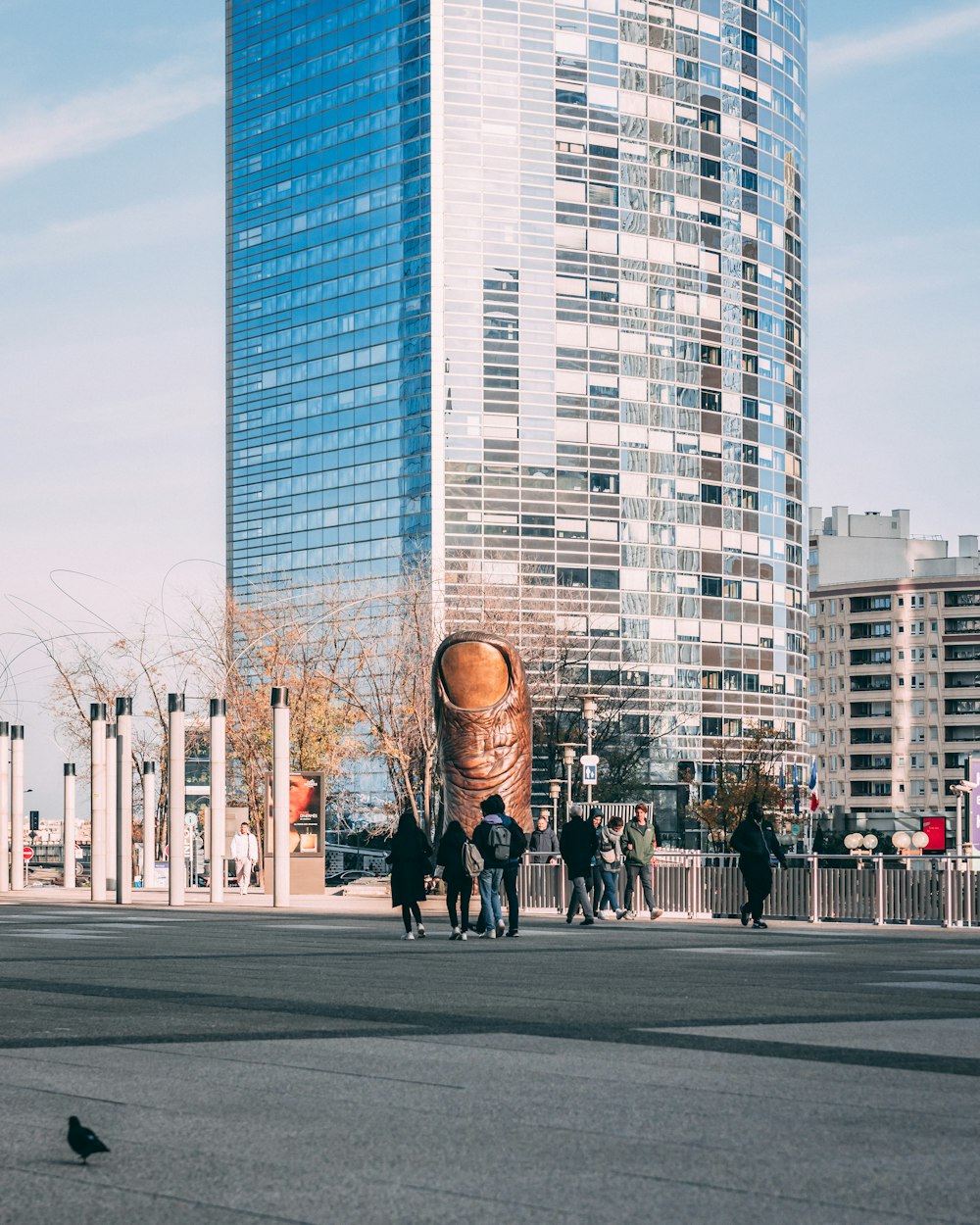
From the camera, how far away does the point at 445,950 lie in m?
21.7

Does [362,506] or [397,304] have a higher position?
[397,304]

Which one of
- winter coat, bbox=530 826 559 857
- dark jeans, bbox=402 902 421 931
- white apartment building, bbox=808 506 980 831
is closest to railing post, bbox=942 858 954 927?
winter coat, bbox=530 826 559 857

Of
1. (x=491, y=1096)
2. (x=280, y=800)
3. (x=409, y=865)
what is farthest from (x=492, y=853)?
(x=491, y=1096)

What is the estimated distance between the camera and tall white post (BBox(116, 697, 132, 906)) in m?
40.7

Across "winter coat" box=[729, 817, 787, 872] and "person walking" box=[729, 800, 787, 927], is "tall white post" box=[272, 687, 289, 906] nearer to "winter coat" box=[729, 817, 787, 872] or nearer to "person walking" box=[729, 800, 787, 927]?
"person walking" box=[729, 800, 787, 927]

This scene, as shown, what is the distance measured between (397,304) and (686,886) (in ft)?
348

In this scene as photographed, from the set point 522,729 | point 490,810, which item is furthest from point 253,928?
point 522,729

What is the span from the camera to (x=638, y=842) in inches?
1223

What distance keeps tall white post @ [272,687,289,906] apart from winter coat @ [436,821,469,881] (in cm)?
1357

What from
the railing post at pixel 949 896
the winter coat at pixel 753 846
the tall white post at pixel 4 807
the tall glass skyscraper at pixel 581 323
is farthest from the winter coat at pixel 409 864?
the tall glass skyscraper at pixel 581 323

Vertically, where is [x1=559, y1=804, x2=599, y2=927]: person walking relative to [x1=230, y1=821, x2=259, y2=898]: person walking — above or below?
above

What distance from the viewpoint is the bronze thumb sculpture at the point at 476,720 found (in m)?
40.6

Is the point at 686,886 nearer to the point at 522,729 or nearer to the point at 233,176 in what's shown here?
the point at 522,729

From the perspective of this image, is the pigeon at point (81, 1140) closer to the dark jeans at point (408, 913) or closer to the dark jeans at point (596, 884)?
the dark jeans at point (408, 913)
